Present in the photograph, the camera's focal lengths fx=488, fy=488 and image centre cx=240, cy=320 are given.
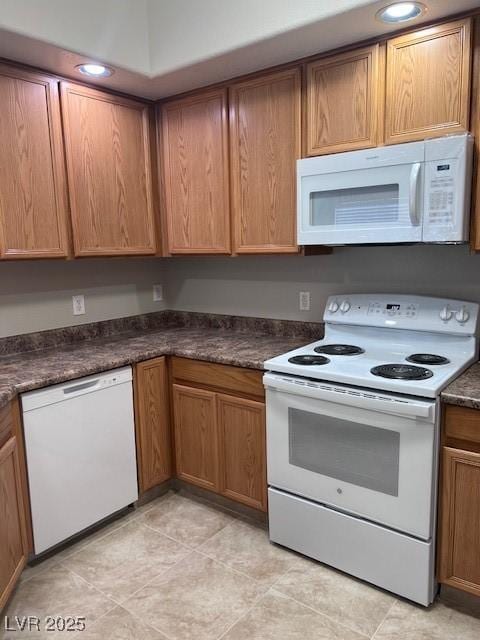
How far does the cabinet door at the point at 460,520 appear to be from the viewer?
1.76m

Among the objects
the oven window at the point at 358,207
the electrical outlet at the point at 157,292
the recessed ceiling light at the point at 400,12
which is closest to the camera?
the recessed ceiling light at the point at 400,12

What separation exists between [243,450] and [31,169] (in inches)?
67.1

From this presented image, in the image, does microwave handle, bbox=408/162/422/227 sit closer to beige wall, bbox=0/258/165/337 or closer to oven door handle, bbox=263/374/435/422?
oven door handle, bbox=263/374/435/422

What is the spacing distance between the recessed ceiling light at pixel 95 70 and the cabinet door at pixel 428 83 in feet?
4.30

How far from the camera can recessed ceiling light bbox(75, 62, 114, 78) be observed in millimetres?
2295

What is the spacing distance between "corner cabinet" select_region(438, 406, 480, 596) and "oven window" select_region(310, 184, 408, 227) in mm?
823

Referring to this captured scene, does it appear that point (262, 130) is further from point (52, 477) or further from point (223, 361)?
point (52, 477)

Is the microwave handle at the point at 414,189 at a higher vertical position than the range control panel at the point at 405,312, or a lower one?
higher

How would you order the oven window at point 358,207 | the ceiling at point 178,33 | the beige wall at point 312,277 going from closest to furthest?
the ceiling at point 178,33 < the oven window at point 358,207 < the beige wall at point 312,277

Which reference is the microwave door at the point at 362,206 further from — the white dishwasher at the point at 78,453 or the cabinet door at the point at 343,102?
the white dishwasher at the point at 78,453

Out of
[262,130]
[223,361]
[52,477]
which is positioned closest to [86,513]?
[52,477]

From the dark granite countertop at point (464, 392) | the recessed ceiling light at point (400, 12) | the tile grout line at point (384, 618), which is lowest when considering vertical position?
the tile grout line at point (384, 618)

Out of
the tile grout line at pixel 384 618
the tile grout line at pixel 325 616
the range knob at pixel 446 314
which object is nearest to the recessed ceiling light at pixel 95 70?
the range knob at pixel 446 314

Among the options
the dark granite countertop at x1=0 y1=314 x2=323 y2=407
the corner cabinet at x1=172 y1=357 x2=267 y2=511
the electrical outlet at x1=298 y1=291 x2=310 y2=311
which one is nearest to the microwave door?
the electrical outlet at x1=298 y1=291 x2=310 y2=311
